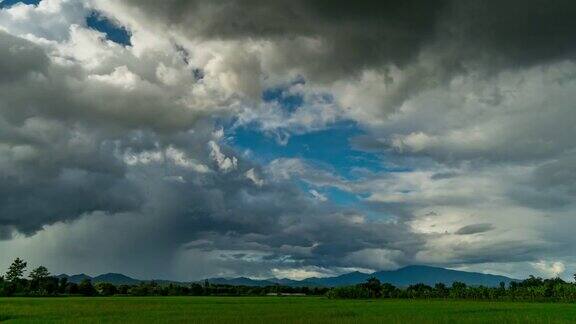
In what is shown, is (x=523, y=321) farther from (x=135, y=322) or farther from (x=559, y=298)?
(x=559, y=298)

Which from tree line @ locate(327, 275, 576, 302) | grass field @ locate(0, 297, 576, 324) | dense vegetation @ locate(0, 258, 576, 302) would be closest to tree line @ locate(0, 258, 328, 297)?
dense vegetation @ locate(0, 258, 576, 302)

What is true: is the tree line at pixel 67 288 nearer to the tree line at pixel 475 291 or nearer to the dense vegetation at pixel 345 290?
the dense vegetation at pixel 345 290

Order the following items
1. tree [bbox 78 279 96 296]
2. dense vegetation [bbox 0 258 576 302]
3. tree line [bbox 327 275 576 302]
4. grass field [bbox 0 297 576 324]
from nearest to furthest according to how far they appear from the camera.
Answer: grass field [bbox 0 297 576 324] < tree line [bbox 327 275 576 302] < dense vegetation [bbox 0 258 576 302] < tree [bbox 78 279 96 296]

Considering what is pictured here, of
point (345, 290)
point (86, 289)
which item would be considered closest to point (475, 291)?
point (345, 290)

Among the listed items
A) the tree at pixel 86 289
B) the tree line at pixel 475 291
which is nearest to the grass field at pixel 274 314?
the tree line at pixel 475 291

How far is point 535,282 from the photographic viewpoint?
473 feet

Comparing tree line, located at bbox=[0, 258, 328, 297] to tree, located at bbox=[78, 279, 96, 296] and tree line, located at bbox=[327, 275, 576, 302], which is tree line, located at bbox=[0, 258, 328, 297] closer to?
tree, located at bbox=[78, 279, 96, 296]

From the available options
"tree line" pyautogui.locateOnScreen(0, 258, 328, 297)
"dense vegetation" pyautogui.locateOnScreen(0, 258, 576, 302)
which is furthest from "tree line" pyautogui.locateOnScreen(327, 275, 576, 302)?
"tree line" pyautogui.locateOnScreen(0, 258, 328, 297)

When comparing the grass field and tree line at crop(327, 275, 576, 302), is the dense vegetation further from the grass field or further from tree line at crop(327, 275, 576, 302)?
the grass field

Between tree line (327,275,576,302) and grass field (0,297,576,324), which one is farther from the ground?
tree line (327,275,576,302)

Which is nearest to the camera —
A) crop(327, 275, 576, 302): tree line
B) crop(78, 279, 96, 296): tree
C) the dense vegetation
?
crop(327, 275, 576, 302): tree line

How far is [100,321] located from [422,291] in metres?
121

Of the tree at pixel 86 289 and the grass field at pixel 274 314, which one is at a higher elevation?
the tree at pixel 86 289

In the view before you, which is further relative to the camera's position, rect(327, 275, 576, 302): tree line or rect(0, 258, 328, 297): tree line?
rect(0, 258, 328, 297): tree line
